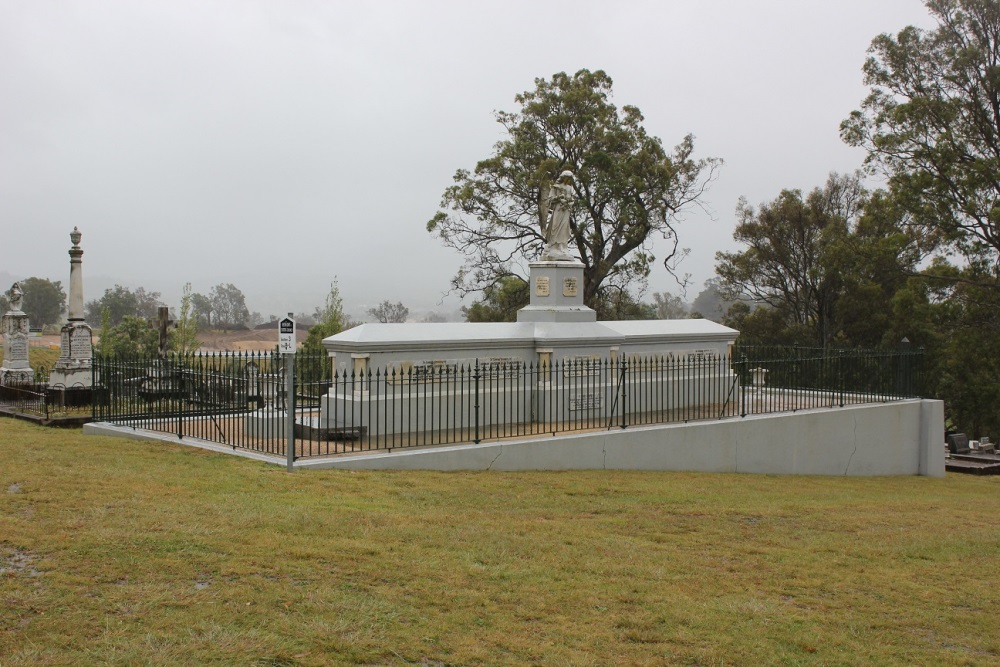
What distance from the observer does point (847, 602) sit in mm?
6391

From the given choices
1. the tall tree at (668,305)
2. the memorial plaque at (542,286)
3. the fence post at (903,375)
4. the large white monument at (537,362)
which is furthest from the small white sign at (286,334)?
the tall tree at (668,305)

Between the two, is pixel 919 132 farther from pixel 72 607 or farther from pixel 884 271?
pixel 72 607

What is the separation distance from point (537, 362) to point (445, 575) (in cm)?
914

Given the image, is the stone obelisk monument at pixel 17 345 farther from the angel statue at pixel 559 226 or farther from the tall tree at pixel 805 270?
the tall tree at pixel 805 270

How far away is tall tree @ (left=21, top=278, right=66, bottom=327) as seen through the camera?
67.9 metres

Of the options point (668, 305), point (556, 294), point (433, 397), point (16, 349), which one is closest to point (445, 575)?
point (433, 397)

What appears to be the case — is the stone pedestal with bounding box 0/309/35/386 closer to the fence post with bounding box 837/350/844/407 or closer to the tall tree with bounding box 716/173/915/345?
the fence post with bounding box 837/350/844/407

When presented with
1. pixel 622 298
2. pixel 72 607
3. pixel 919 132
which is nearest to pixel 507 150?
pixel 622 298

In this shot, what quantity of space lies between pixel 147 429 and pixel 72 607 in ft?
28.1

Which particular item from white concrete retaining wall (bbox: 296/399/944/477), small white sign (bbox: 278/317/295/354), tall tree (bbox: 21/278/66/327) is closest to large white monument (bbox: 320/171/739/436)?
white concrete retaining wall (bbox: 296/399/944/477)

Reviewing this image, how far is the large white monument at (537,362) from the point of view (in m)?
13.3

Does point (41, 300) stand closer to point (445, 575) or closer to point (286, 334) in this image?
point (286, 334)

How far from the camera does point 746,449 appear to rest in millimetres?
14938

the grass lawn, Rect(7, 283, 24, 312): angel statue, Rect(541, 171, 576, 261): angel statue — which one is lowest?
the grass lawn
